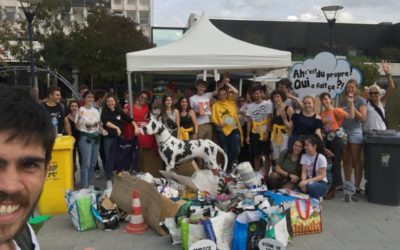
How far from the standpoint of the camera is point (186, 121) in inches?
287

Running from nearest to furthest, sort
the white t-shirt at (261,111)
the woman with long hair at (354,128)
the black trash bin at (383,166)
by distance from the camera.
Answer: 1. the black trash bin at (383,166)
2. the woman with long hair at (354,128)
3. the white t-shirt at (261,111)

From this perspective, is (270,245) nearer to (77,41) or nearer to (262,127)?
(262,127)

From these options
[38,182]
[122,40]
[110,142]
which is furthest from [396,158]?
[122,40]

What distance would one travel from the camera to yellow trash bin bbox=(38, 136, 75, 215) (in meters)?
5.78

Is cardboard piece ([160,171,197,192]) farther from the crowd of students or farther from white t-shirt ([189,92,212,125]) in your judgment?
white t-shirt ([189,92,212,125])

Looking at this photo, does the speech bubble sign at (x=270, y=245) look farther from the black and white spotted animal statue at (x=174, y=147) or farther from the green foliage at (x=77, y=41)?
the green foliage at (x=77, y=41)

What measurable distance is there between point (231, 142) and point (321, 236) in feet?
9.60

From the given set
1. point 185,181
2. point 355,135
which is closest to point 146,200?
point 185,181

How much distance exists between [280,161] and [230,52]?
279 cm

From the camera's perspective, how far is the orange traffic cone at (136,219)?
5121 mm

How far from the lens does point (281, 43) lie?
156 feet

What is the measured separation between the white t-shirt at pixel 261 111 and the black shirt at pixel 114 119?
2159 millimetres

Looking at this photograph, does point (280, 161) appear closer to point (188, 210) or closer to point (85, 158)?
point (188, 210)

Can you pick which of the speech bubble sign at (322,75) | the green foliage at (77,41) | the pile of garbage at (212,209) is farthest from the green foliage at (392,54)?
the pile of garbage at (212,209)
